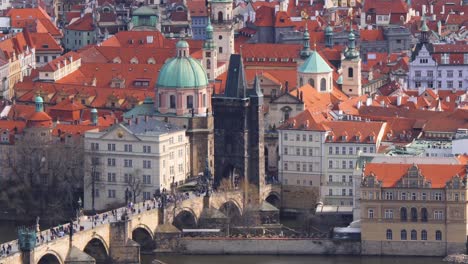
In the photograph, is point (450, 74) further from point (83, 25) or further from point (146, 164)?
point (83, 25)

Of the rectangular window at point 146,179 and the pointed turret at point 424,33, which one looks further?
the pointed turret at point 424,33

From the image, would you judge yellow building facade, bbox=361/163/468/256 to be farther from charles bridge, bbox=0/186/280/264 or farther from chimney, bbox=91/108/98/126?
chimney, bbox=91/108/98/126

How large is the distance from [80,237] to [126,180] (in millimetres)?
14513

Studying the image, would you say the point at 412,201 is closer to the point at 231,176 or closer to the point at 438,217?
the point at 438,217

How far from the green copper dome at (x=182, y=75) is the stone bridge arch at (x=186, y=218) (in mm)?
12092

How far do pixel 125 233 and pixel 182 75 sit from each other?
63.3ft

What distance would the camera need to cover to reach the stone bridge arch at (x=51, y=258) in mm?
118812

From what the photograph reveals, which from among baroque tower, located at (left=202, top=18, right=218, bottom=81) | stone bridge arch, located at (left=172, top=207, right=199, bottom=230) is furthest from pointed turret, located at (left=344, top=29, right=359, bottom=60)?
stone bridge arch, located at (left=172, top=207, right=199, bottom=230)

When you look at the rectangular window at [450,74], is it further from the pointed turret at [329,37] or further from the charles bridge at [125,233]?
the charles bridge at [125,233]

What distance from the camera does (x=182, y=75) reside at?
142125 mm

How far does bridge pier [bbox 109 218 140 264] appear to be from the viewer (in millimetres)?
124125

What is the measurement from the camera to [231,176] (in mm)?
136875

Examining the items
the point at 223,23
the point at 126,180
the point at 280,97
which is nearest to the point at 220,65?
the point at 223,23

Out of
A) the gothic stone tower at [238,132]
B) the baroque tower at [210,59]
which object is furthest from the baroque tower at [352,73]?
the gothic stone tower at [238,132]
